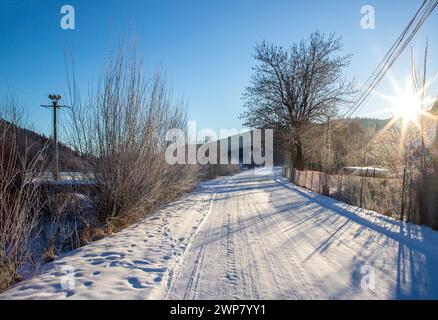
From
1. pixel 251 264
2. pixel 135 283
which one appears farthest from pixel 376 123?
pixel 135 283

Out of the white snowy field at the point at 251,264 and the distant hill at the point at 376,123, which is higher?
the distant hill at the point at 376,123

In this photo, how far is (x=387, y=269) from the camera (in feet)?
13.2

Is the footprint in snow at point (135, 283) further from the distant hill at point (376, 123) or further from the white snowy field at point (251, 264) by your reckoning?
the distant hill at point (376, 123)

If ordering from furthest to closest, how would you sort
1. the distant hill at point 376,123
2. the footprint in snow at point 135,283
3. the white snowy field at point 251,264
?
1. the distant hill at point 376,123
2. the footprint in snow at point 135,283
3. the white snowy field at point 251,264

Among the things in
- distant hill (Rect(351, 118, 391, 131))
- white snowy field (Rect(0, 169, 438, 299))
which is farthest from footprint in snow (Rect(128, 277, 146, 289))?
distant hill (Rect(351, 118, 391, 131))

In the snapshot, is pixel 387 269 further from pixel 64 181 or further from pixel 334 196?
pixel 334 196

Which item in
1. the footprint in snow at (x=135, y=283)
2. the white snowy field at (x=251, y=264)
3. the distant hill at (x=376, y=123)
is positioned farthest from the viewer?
the distant hill at (x=376, y=123)

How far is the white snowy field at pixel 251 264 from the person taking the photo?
3250 millimetres

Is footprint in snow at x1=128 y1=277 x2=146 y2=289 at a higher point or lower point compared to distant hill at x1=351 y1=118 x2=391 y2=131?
lower

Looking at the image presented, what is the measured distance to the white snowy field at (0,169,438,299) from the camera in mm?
3250

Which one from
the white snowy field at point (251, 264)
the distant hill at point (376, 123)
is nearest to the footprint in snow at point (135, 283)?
the white snowy field at point (251, 264)

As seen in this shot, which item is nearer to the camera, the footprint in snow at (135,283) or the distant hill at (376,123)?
the footprint in snow at (135,283)

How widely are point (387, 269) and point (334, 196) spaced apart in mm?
9119

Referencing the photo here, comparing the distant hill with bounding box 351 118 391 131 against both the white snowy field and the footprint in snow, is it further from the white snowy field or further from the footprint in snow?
the footprint in snow
